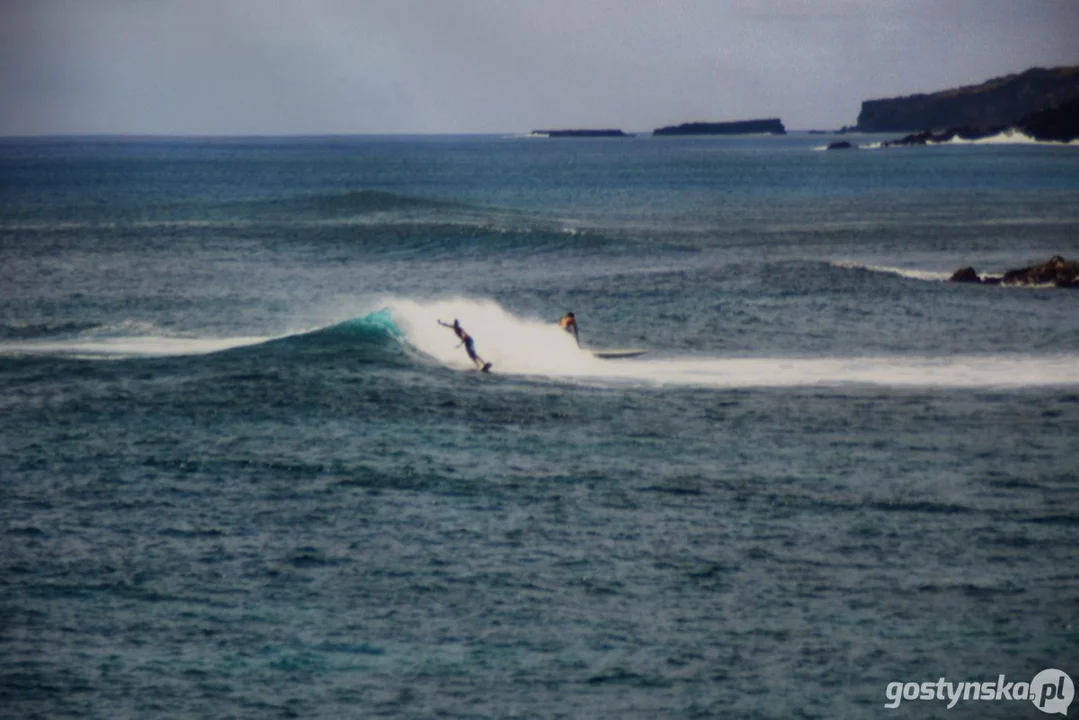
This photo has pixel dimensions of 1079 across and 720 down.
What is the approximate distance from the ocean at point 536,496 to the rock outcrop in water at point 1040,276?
67.3 inches

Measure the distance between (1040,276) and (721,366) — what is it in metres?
18.1

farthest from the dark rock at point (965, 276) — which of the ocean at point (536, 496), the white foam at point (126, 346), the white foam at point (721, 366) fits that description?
the white foam at point (126, 346)

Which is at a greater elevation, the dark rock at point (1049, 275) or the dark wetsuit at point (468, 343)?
the dark rock at point (1049, 275)

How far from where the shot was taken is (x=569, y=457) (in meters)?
23.4

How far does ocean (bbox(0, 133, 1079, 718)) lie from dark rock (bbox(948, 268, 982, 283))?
3.65 feet

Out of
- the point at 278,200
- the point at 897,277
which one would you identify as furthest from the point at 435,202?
the point at 897,277

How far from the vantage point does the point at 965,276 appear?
46.3m

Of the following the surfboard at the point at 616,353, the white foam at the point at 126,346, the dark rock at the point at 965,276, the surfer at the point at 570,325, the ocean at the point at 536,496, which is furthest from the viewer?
the dark rock at the point at 965,276

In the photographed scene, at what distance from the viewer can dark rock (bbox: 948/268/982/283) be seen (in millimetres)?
46000

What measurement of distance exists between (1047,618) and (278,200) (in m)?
80.5

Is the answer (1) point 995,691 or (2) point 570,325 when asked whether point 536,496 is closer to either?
(1) point 995,691

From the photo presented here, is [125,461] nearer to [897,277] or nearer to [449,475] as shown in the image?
[449,475]

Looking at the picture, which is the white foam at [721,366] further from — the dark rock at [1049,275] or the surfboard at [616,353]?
the dark rock at [1049,275]

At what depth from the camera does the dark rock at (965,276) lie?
46000 mm
